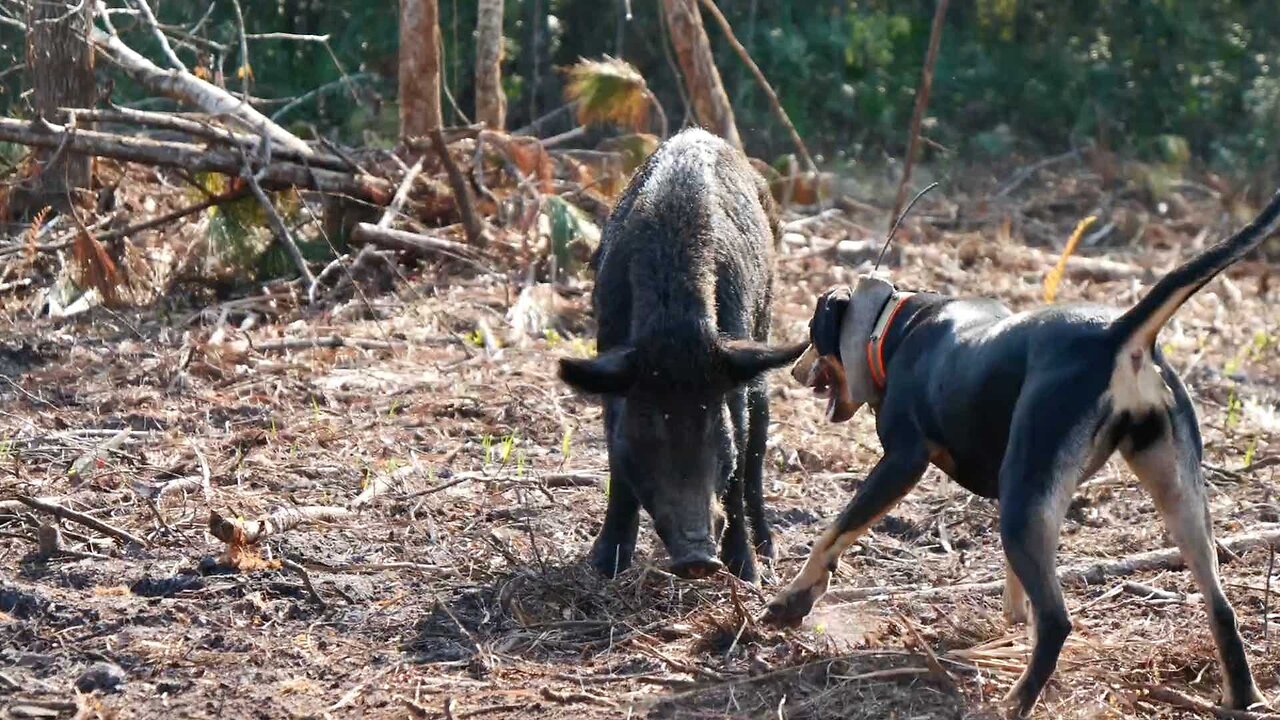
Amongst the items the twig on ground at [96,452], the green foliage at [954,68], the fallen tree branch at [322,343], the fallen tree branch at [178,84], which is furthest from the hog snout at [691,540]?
the green foliage at [954,68]

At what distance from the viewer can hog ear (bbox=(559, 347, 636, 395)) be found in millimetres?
5445

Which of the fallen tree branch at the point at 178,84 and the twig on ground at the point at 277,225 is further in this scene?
the fallen tree branch at the point at 178,84

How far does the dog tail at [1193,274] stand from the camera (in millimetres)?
4344

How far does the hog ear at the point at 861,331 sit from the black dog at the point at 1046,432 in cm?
41

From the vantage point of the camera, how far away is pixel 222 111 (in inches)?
432

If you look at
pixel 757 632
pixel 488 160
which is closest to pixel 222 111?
pixel 488 160

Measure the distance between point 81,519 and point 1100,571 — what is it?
3818 millimetres

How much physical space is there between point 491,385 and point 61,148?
3.14 meters

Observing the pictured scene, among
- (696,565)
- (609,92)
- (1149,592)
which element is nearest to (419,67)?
(609,92)

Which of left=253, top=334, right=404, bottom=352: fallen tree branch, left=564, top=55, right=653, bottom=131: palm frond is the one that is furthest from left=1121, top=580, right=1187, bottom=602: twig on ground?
left=564, top=55, right=653, bottom=131: palm frond

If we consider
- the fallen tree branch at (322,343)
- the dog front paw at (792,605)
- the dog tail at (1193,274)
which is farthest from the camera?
the fallen tree branch at (322,343)

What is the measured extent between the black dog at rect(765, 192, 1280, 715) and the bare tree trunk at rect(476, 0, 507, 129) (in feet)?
25.1

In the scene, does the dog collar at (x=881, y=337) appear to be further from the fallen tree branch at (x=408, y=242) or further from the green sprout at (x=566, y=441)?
the fallen tree branch at (x=408, y=242)

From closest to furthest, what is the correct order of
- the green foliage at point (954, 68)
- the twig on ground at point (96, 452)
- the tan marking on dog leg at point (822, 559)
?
the tan marking on dog leg at point (822, 559)
the twig on ground at point (96, 452)
the green foliage at point (954, 68)
